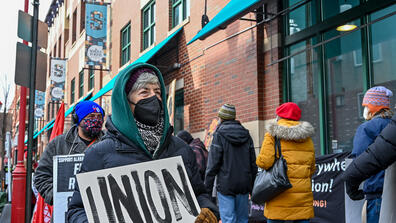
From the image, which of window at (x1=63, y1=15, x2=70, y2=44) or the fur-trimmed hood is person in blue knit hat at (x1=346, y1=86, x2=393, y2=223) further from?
window at (x1=63, y1=15, x2=70, y2=44)

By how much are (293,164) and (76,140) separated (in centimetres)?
231

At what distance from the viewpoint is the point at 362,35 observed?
269 inches

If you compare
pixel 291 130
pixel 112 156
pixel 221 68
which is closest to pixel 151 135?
pixel 112 156

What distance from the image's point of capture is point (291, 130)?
16.0ft

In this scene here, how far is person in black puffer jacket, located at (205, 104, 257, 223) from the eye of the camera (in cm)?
643

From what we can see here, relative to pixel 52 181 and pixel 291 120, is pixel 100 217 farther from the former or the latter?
pixel 291 120

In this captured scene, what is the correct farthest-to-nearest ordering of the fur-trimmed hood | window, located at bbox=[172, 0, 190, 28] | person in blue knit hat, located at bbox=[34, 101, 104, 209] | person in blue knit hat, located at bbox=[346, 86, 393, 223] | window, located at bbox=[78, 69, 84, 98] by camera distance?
window, located at bbox=[78, 69, 84, 98]
window, located at bbox=[172, 0, 190, 28]
the fur-trimmed hood
person in blue knit hat, located at bbox=[34, 101, 104, 209]
person in blue knit hat, located at bbox=[346, 86, 393, 223]

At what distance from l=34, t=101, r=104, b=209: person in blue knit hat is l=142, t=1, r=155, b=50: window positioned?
1039cm

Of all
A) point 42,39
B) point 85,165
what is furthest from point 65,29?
point 85,165

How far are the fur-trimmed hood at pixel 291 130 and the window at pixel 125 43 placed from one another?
41.9 feet

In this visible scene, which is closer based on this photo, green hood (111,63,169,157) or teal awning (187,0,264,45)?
green hood (111,63,169,157)

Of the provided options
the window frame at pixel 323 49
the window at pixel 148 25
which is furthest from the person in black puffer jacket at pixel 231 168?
the window at pixel 148 25

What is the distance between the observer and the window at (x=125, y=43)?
1719 centimetres

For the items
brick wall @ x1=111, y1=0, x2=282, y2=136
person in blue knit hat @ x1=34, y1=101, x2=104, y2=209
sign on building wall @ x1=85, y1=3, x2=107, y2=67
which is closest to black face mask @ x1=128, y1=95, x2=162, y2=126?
person in blue knit hat @ x1=34, y1=101, x2=104, y2=209
